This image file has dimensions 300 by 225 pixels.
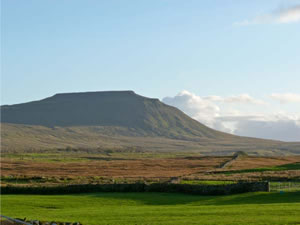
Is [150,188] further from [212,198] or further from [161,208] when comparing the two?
[161,208]

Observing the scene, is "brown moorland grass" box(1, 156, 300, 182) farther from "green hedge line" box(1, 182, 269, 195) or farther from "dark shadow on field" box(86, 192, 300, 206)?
"dark shadow on field" box(86, 192, 300, 206)

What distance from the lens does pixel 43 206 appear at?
39.0m

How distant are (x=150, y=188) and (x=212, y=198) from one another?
7.93m

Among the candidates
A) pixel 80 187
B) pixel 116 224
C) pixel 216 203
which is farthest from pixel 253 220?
pixel 80 187

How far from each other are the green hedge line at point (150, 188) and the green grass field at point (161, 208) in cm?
173

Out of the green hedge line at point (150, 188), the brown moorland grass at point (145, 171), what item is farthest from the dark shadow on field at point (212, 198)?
the brown moorland grass at point (145, 171)

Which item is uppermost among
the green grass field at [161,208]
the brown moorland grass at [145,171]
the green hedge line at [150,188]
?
the brown moorland grass at [145,171]

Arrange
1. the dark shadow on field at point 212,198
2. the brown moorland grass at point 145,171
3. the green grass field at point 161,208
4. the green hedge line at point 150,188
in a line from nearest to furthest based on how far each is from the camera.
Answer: the green grass field at point 161,208 < the dark shadow on field at point 212,198 < the green hedge line at point 150,188 < the brown moorland grass at point 145,171

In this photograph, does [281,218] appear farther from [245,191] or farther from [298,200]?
[245,191]

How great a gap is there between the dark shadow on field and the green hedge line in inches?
56.4

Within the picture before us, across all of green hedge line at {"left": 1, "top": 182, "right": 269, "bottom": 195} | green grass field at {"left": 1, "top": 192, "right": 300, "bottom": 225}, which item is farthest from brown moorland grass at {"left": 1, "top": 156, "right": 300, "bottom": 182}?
green grass field at {"left": 1, "top": 192, "right": 300, "bottom": 225}

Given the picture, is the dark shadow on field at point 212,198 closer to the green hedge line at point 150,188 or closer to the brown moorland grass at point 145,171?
the green hedge line at point 150,188

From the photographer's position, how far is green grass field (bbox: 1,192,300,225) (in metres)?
27.4

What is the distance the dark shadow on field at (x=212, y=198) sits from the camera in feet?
130
